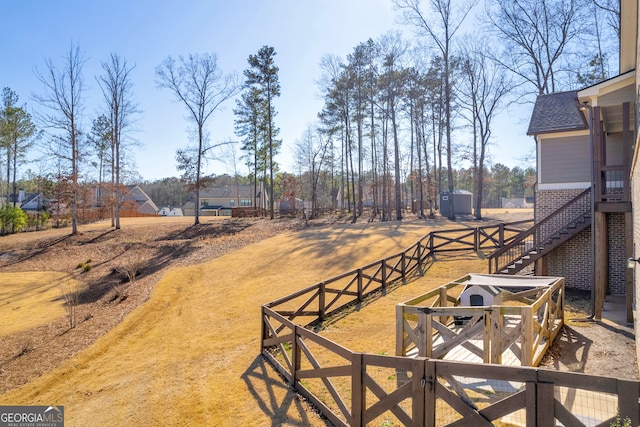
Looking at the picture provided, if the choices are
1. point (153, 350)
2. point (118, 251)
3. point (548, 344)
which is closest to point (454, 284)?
point (548, 344)

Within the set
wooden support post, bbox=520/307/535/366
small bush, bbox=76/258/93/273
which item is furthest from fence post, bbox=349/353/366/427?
small bush, bbox=76/258/93/273

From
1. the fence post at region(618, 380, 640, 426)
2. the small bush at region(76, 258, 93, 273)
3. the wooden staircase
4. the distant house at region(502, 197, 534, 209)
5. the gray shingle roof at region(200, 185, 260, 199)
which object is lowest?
the small bush at region(76, 258, 93, 273)

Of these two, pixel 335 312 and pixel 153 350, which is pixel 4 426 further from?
pixel 335 312

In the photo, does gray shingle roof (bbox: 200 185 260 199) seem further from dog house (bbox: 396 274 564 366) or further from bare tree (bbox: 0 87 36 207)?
dog house (bbox: 396 274 564 366)

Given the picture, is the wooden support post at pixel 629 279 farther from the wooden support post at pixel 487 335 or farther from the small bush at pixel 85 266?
the small bush at pixel 85 266

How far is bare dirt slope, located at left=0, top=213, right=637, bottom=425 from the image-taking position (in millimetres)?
6195

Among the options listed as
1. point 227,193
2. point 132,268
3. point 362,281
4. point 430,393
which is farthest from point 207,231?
point 227,193

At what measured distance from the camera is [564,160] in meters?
12.8

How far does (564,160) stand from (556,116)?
1811 mm

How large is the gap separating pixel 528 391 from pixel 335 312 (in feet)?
24.2

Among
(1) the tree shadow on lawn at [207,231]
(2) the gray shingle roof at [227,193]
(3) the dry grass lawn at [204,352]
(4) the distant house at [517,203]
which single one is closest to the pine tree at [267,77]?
(1) the tree shadow on lawn at [207,231]

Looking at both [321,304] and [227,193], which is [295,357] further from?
[227,193]

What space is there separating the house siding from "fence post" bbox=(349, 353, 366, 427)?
38.1 feet

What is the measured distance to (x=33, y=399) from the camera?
292 inches
